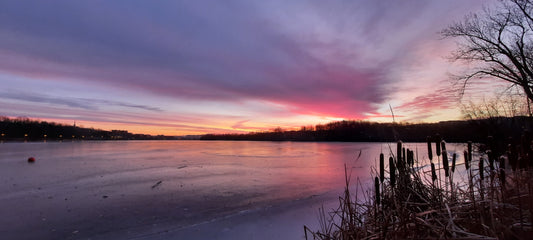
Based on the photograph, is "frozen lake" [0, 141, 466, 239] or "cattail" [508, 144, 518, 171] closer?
"cattail" [508, 144, 518, 171]

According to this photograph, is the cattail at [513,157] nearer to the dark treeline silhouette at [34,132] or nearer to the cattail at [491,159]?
the cattail at [491,159]

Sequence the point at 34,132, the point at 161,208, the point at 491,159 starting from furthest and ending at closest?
1. the point at 34,132
2. the point at 161,208
3. the point at 491,159

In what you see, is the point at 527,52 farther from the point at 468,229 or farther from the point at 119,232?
the point at 119,232

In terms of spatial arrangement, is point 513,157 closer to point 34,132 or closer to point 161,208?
point 161,208

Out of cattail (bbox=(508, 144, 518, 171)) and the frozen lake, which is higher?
cattail (bbox=(508, 144, 518, 171))

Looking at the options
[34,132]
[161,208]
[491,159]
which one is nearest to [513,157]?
[491,159]

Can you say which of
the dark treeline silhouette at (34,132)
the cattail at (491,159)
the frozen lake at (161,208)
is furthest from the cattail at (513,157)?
the dark treeline silhouette at (34,132)

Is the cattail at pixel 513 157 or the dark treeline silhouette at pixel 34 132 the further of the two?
the dark treeline silhouette at pixel 34 132

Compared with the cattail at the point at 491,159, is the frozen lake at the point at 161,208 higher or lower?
lower

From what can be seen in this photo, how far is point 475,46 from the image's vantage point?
14.8m

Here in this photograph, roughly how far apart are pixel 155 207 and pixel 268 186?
14.6 feet

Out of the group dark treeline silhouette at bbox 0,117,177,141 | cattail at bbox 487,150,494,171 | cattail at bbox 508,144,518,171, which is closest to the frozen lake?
cattail at bbox 487,150,494,171

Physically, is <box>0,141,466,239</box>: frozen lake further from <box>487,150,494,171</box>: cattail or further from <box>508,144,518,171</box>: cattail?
<box>508,144,518,171</box>: cattail

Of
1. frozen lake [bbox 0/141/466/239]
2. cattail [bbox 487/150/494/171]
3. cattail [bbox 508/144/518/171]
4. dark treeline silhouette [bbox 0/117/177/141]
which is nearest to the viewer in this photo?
cattail [bbox 487/150/494/171]
